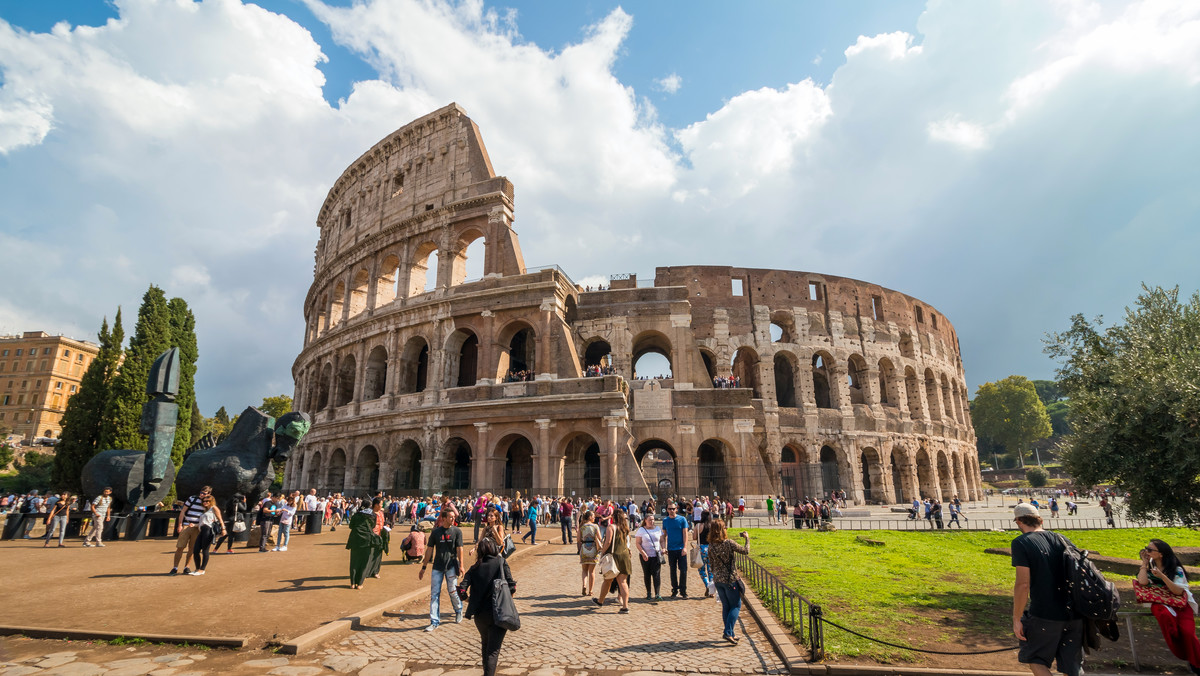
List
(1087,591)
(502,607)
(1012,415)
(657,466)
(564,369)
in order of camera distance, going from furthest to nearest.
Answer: (1012,415), (657,466), (564,369), (502,607), (1087,591)

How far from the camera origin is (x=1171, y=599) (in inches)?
185

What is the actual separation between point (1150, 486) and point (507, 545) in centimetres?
945

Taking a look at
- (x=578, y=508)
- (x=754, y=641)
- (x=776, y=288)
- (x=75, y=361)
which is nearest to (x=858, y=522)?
(x=578, y=508)

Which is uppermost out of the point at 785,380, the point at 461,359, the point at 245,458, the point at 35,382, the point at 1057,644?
the point at 35,382

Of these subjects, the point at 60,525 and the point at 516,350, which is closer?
the point at 60,525

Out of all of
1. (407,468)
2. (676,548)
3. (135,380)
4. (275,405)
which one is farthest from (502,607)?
(275,405)

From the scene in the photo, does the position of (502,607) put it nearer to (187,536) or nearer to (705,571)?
(705,571)

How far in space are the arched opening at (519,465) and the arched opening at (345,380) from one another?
10064mm

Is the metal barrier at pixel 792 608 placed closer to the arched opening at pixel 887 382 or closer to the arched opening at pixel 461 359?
the arched opening at pixel 461 359

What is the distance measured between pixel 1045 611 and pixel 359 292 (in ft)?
107

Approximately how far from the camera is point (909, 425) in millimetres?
31719

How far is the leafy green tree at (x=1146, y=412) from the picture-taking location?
760 cm

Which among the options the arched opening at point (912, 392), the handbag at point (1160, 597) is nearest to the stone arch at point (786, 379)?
the arched opening at point (912, 392)

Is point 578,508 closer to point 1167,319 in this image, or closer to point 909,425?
point 1167,319
